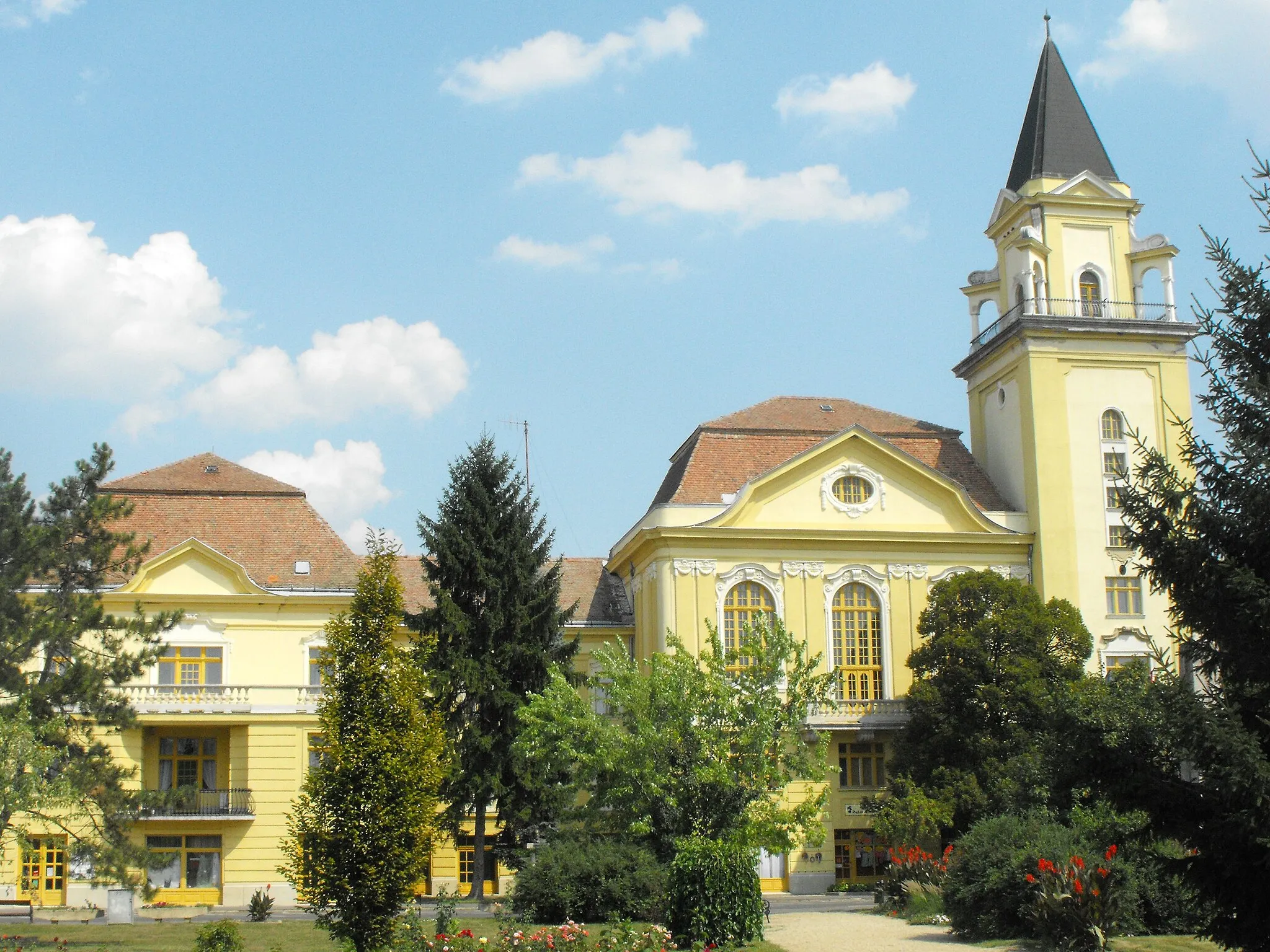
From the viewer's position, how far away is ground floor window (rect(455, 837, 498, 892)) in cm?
3878

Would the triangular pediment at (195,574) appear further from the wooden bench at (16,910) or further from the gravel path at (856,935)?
the gravel path at (856,935)

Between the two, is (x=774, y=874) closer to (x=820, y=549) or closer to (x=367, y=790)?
(x=820, y=549)

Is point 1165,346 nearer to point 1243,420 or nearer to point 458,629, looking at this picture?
point 458,629

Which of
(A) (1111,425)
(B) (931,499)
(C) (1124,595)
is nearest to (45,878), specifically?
(B) (931,499)

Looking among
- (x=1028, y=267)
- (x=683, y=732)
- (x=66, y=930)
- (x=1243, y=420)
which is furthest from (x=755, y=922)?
(x=1028, y=267)

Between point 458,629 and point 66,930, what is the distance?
11903 mm

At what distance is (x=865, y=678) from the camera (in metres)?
43.8

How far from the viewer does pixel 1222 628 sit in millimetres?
14984

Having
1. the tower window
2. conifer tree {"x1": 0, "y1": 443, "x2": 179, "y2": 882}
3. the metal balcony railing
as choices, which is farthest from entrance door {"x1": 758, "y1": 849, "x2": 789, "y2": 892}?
conifer tree {"x1": 0, "y1": 443, "x2": 179, "y2": 882}

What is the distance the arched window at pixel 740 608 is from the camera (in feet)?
142

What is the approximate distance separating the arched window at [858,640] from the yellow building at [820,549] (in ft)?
0.18

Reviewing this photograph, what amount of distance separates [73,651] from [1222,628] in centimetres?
2286

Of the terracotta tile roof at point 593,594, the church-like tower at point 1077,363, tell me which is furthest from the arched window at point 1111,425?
the terracotta tile roof at point 593,594

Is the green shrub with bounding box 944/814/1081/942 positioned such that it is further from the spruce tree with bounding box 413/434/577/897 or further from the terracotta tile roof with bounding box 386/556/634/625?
the terracotta tile roof with bounding box 386/556/634/625
